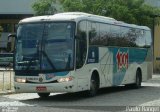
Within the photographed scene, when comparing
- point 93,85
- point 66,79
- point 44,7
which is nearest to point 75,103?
point 66,79

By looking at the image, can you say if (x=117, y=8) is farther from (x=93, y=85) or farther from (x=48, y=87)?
(x=48, y=87)

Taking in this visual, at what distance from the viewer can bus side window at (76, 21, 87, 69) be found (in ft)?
67.4

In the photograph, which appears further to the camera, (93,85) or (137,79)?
(137,79)

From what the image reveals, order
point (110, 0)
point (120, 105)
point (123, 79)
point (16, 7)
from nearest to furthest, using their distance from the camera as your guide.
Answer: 1. point (120, 105)
2. point (123, 79)
3. point (110, 0)
4. point (16, 7)

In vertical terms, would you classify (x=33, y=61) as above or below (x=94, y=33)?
below

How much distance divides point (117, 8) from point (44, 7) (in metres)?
6.75

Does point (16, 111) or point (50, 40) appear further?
point (50, 40)

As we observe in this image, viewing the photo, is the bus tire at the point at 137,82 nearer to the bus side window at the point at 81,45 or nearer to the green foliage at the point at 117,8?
the bus side window at the point at 81,45

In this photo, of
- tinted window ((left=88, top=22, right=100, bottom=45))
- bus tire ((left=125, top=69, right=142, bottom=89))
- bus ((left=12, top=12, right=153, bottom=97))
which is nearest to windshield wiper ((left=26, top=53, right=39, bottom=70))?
bus ((left=12, top=12, right=153, bottom=97))

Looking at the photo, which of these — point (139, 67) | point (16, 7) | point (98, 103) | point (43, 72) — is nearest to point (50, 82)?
point (43, 72)

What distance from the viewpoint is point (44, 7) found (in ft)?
142

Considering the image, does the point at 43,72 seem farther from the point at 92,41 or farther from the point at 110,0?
the point at 110,0

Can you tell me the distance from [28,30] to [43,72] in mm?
1847

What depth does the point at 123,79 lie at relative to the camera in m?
26.5
